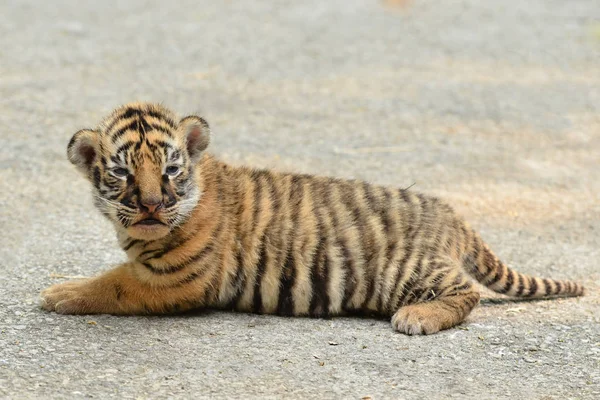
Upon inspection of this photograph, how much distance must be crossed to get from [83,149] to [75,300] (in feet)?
2.96

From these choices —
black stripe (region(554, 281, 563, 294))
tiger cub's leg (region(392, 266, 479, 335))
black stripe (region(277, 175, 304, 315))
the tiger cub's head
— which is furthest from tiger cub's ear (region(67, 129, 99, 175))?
black stripe (region(554, 281, 563, 294))

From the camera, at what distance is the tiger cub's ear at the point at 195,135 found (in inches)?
234

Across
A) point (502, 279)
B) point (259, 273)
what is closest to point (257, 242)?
point (259, 273)

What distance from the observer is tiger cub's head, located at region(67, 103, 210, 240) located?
5.56m

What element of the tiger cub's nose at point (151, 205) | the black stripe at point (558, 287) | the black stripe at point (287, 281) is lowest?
the black stripe at point (558, 287)

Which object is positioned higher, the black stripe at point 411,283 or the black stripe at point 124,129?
the black stripe at point 124,129

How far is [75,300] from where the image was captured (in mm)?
5691

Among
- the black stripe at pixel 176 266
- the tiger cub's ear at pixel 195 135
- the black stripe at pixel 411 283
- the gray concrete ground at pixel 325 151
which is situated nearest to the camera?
the gray concrete ground at pixel 325 151

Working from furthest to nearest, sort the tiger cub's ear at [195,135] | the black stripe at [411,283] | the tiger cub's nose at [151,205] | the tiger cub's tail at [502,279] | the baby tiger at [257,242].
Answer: the tiger cub's tail at [502,279]
the black stripe at [411,283]
the tiger cub's ear at [195,135]
the baby tiger at [257,242]
the tiger cub's nose at [151,205]

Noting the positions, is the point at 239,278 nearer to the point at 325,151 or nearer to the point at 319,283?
the point at 319,283

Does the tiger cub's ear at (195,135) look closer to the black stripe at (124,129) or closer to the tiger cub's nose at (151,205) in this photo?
the black stripe at (124,129)

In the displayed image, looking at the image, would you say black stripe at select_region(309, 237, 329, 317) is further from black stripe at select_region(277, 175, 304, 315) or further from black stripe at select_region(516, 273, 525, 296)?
black stripe at select_region(516, 273, 525, 296)

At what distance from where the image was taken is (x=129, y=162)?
219 inches

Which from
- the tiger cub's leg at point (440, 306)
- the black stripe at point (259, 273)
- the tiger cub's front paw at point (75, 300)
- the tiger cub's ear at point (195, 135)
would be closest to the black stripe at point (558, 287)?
the tiger cub's leg at point (440, 306)
